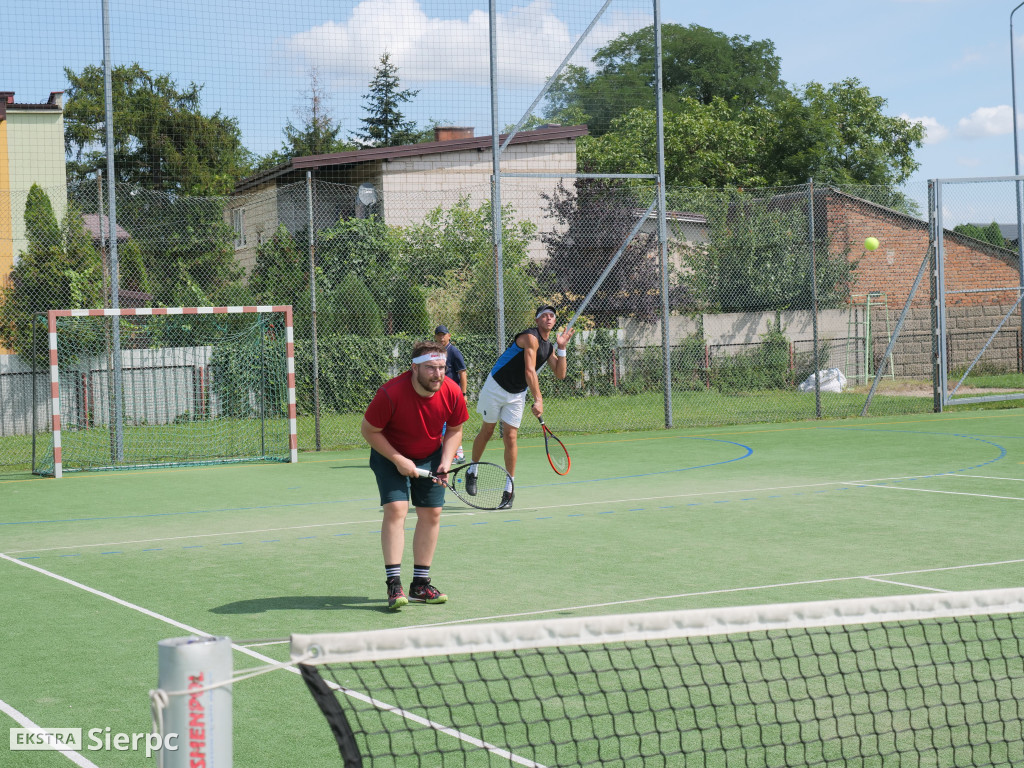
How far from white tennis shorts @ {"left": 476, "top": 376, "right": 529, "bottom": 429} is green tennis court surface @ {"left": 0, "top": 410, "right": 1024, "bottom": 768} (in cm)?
85

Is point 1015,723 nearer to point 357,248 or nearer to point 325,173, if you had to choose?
point 357,248

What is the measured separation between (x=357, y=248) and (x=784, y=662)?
19.0 meters

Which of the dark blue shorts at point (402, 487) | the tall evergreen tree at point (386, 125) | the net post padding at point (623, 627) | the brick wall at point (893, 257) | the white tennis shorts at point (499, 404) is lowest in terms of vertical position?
the net post padding at point (623, 627)

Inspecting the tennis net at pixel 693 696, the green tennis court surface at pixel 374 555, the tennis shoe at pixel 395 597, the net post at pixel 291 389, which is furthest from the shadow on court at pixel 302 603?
the net post at pixel 291 389

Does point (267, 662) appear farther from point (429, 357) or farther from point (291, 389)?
point (291, 389)

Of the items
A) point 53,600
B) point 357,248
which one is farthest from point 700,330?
point 53,600

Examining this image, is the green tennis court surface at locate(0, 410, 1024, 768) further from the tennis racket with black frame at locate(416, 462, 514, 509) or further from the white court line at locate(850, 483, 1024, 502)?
the tennis racket with black frame at locate(416, 462, 514, 509)

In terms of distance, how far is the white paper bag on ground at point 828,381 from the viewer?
925 inches

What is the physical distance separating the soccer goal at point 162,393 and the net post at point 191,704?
12493mm

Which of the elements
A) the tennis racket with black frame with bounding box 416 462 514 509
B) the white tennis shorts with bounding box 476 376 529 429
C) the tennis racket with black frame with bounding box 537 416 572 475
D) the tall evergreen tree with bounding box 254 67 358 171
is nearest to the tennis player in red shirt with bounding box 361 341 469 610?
the tennis racket with black frame with bounding box 416 462 514 509

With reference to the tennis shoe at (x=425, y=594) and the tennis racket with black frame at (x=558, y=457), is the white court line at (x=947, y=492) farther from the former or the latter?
the tennis shoe at (x=425, y=594)

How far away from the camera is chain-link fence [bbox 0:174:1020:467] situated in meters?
18.6

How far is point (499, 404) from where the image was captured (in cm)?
1123

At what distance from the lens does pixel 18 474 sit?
14.9m
